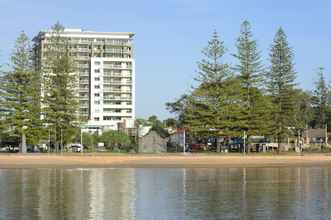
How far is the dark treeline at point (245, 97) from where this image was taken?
292 ft

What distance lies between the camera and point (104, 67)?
578ft

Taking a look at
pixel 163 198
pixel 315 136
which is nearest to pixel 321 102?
pixel 315 136

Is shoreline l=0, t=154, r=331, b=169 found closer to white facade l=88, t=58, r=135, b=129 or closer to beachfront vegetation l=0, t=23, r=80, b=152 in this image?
beachfront vegetation l=0, t=23, r=80, b=152

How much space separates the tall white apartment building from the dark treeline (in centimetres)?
7455

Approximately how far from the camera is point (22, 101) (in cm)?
8550

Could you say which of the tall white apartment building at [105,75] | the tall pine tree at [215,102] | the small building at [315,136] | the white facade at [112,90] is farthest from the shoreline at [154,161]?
the white facade at [112,90]

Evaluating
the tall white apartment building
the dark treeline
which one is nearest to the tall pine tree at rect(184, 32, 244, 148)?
the dark treeline

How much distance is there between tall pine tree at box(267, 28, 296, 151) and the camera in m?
91.4

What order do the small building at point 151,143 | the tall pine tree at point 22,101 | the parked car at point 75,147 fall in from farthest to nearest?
the small building at point 151,143
the parked car at point 75,147
the tall pine tree at point 22,101

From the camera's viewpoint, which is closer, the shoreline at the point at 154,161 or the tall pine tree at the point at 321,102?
the shoreline at the point at 154,161

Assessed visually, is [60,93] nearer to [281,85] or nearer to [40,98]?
[40,98]

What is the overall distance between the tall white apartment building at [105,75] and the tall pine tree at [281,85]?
7552cm

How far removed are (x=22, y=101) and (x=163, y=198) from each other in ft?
176

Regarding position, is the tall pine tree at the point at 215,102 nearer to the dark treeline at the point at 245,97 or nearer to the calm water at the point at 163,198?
the dark treeline at the point at 245,97
